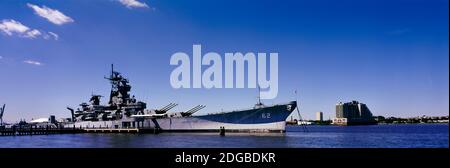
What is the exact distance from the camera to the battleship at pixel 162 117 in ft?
228

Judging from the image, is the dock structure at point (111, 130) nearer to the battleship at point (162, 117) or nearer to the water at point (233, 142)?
the battleship at point (162, 117)

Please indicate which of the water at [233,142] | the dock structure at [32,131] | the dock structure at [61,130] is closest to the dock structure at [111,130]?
the dock structure at [61,130]

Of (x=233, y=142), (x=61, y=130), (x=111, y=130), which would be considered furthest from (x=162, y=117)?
(x=233, y=142)

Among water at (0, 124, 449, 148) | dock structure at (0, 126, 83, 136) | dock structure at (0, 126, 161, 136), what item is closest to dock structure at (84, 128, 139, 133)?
dock structure at (0, 126, 161, 136)

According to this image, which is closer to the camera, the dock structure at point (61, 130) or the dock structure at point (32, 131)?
the dock structure at point (32, 131)

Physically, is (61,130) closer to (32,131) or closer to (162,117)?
(32,131)

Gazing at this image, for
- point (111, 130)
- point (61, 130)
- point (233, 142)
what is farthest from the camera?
point (111, 130)

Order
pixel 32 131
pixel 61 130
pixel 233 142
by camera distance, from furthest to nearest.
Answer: pixel 61 130 < pixel 32 131 < pixel 233 142

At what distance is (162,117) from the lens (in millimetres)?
79688

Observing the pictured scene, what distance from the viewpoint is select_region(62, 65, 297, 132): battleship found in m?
69.5

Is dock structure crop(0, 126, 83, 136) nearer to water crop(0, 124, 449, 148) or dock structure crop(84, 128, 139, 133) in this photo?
dock structure crop(84, 128, 139, 133)
